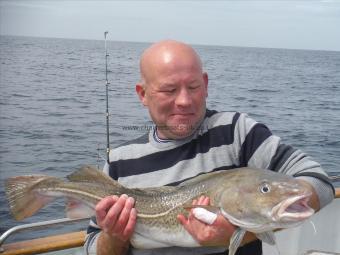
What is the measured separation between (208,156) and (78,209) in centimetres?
87

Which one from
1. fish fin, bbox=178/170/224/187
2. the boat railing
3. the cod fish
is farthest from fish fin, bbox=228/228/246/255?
the boat railing

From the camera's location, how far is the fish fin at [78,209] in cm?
288

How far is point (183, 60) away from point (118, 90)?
3068 centimetres

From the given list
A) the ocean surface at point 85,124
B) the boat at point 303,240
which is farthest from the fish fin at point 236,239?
the ocean surface at point 85,124

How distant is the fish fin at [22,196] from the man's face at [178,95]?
89cm

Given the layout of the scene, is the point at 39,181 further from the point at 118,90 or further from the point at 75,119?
the point at 118,90

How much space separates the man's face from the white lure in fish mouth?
2.50 ft

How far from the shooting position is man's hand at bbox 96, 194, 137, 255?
259cm

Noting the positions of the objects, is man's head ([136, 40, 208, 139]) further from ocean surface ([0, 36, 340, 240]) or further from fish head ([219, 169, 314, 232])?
ocean surface ([0, 36, 340, 240])

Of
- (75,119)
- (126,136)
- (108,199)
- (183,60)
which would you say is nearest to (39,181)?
(108,199)

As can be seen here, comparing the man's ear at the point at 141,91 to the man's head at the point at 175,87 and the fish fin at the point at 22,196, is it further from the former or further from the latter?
the fish fin at the point at 22,196

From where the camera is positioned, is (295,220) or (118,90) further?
(118,90)

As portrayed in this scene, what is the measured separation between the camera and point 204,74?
2834 millimetres

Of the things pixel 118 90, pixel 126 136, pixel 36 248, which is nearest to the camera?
pixel 36 248
